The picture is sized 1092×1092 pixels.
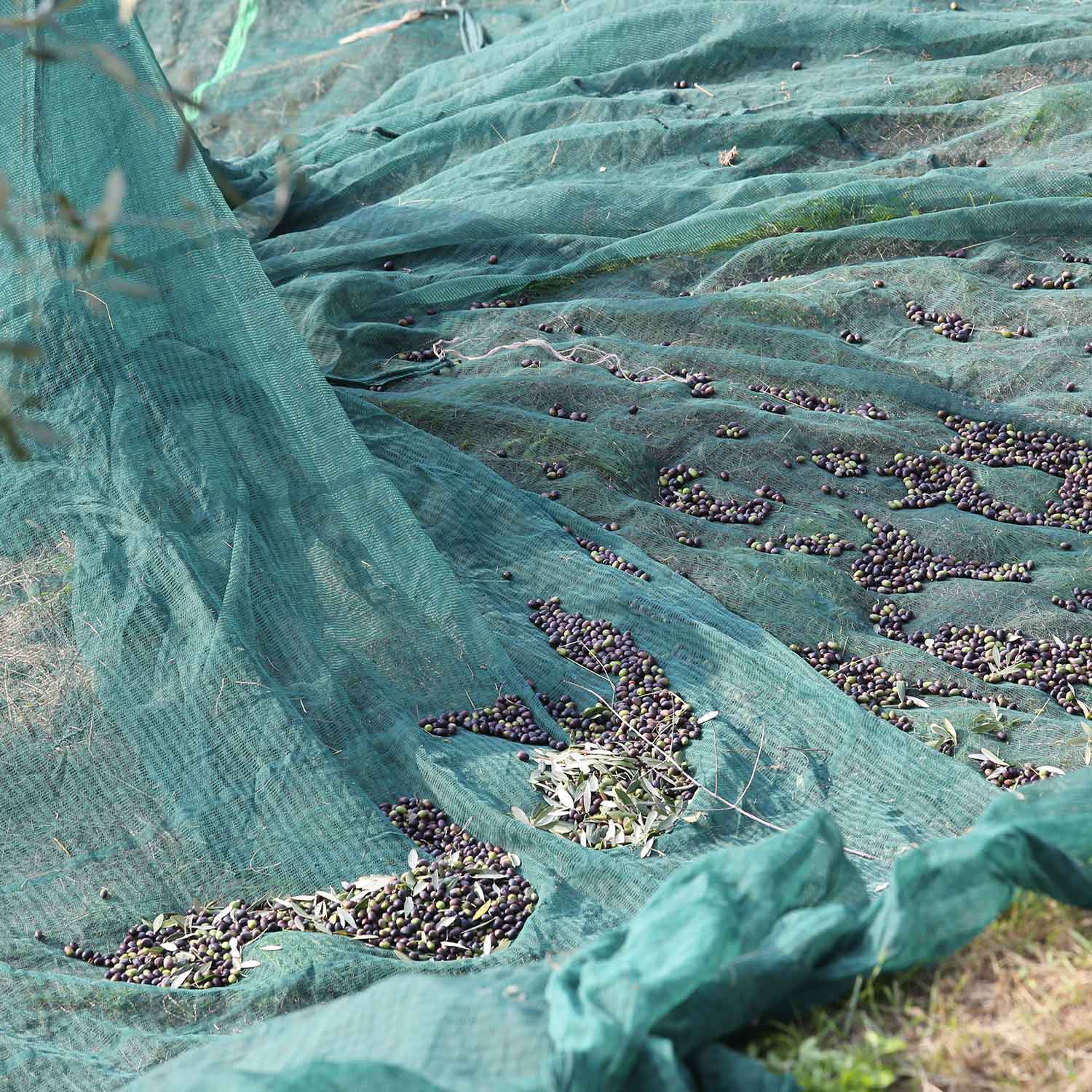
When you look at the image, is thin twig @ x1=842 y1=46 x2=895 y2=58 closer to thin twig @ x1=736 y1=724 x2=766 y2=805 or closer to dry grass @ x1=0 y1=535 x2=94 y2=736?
thin twig @ x1=736 y1=724 x2=766 y2=805

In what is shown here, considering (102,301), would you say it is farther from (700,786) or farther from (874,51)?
(874,51)

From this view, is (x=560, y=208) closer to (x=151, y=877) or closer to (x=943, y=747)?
(x=943, y=747)

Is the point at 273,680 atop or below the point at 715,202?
below

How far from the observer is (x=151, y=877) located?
315cm

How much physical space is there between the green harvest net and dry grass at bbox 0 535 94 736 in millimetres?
41

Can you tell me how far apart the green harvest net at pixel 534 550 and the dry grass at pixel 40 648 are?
4 cm

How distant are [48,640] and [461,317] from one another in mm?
2820

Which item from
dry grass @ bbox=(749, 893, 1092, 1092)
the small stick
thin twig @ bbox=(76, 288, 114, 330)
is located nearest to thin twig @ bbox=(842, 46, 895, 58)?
the small stick

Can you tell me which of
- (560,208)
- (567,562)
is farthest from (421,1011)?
(560,208)

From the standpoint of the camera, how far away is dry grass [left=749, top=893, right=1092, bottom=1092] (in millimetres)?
1784

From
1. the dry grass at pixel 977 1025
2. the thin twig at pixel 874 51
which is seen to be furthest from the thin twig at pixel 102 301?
the thin twig at pixel 874 51

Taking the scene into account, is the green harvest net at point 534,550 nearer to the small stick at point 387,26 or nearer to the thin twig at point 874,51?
the thin twig at point 874,51

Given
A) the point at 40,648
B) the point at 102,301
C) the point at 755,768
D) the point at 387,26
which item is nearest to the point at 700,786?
the point at 755,768

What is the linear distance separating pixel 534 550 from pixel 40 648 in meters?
1.67
